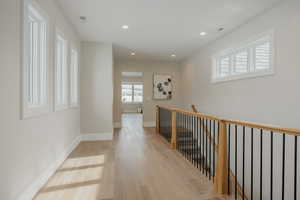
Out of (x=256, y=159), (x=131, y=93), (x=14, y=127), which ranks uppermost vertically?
(x=131, y=93)

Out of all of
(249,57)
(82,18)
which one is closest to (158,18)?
(82,18)

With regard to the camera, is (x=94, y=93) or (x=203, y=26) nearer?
(x=203, y=26)

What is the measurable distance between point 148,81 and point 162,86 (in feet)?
2.07

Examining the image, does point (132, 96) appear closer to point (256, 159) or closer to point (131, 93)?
point (131, 93)

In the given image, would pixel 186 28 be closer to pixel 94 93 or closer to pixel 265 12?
pixel 265 12

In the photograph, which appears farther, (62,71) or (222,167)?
(62,71)

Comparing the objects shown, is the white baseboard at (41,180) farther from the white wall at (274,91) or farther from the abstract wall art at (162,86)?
the abstract wall art at (162,86)

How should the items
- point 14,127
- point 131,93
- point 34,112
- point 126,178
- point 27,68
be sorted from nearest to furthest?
point 14,127
point 27,68
point 34,112
point 126,178
point 131,93

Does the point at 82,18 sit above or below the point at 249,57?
above

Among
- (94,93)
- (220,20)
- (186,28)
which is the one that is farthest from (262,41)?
(94,93)

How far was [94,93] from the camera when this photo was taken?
484cm

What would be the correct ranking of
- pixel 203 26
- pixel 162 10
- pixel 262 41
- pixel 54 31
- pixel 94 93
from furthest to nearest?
pixel 94 93
pixel 203 26
pixel 262 41
pixel 162 10
pixel 54 31

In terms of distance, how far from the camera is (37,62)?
2336mm

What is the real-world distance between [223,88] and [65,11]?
393 cm
